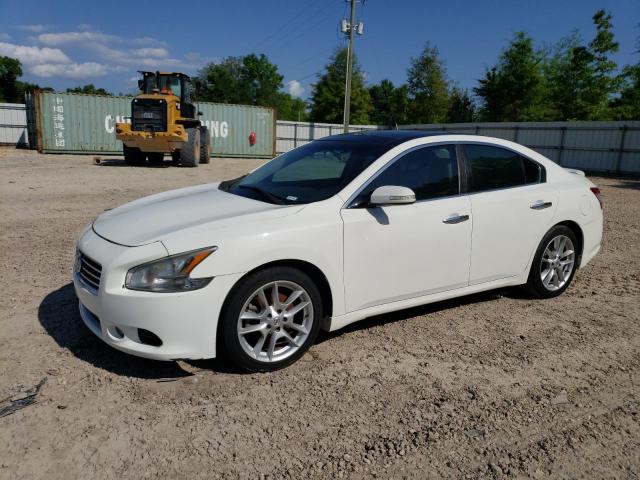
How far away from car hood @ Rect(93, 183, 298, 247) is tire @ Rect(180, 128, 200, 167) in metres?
15.3

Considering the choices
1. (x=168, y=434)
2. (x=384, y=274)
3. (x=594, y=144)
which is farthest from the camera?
(x=594, y=144)

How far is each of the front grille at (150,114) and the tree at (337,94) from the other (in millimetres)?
35200

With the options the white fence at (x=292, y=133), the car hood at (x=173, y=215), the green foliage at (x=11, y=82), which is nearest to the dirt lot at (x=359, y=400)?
the car hood at (x=173, y=215)

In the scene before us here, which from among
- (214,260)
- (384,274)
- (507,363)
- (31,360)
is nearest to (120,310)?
(214,260)

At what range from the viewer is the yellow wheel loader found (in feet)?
59.1

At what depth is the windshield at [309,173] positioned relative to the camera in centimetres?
374

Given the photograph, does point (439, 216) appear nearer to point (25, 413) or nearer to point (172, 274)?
point (172, 274)

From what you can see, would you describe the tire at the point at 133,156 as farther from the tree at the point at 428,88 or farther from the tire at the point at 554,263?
the tree at the point at 428,88

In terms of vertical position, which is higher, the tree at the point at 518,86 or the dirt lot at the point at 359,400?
the tree at the point at 518,86

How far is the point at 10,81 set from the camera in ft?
197

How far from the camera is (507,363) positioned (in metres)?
3.58

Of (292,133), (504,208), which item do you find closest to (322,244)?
(504,208)

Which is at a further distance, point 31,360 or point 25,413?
point 31,360

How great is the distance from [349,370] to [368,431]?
703mm
